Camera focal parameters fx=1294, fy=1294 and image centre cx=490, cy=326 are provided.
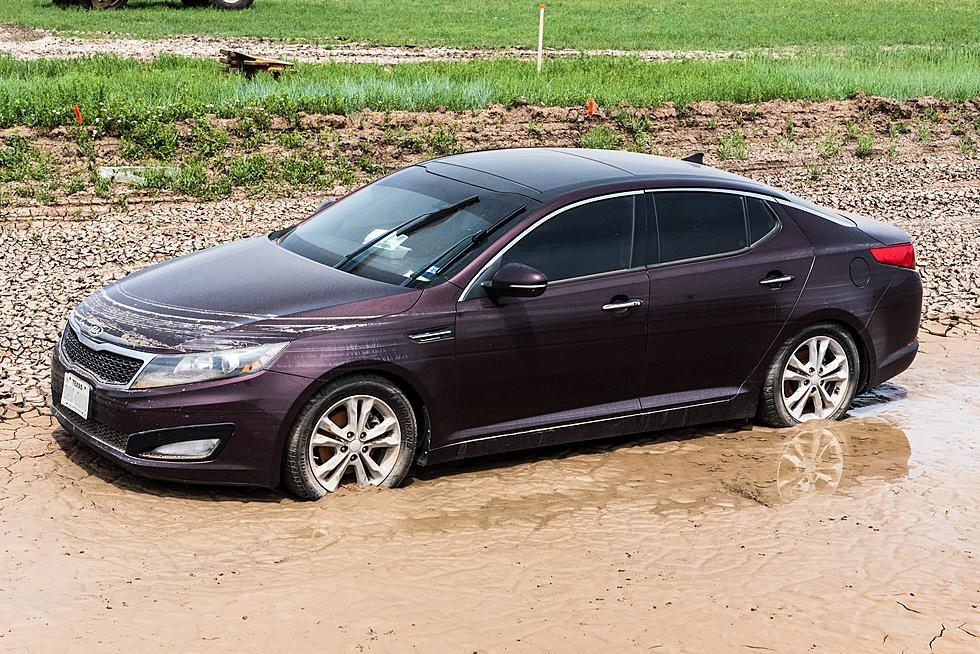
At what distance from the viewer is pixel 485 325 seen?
21.9ft

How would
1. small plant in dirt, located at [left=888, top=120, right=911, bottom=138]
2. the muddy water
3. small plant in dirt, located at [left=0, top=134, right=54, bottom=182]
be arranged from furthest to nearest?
1. small plant in dirt, located at [left=888, top=120, right=911, bottom=138]
2. small plant in dirt, located at [left=0, top=134, right=54, bottom=182]
3. the muddy water

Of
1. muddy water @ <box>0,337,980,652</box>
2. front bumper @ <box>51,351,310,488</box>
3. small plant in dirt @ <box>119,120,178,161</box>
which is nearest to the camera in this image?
muddy water @ <box>0,337,980,652</box>

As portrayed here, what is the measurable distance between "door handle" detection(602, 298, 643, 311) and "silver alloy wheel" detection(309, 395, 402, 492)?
4.43 feet

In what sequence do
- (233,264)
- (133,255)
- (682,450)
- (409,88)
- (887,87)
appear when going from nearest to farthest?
1. (233,264)
2. (682,450)
3. (133,255)
4. (409,88)
5. (887,87)

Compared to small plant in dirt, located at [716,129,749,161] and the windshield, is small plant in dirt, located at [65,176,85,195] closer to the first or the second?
the windshield

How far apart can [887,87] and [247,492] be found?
16763 millimetres

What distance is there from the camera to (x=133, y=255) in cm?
1116

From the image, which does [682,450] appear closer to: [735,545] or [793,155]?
[735,545]

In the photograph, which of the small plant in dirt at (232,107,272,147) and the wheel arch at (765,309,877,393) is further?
the small plant in dirt at (232,107,272,147)

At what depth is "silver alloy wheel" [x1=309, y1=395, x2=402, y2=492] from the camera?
6348mm

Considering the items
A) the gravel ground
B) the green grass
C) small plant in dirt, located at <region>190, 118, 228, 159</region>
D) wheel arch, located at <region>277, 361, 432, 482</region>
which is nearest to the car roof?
wheel arch, located at <region>277, 361, 432, 482</region>

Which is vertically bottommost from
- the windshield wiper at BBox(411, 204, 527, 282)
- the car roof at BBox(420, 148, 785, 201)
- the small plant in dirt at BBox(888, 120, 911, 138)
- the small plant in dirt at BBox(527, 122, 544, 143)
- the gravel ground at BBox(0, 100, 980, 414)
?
the gravel ground at BBox(0, 100, 980, 414)

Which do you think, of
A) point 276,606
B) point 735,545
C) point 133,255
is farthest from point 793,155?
point 276,606

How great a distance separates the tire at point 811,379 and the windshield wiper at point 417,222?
211cm
